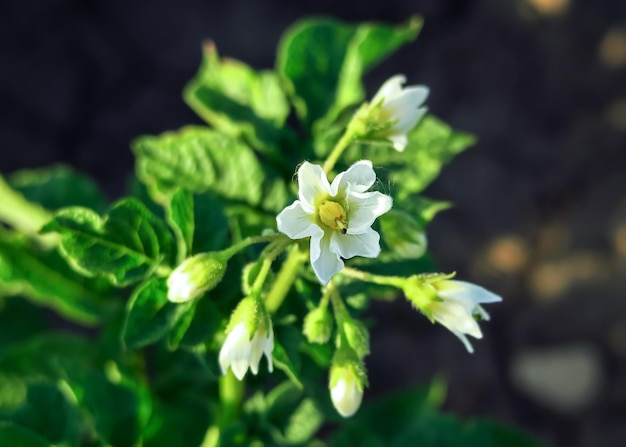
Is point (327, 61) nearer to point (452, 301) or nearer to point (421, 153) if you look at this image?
point (421, 153)

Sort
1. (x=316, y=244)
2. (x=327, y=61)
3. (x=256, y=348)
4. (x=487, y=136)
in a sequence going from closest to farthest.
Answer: (x=316, y=244) < (x=256, y=348) < (x=327, y=61) < (x=487, y=136)

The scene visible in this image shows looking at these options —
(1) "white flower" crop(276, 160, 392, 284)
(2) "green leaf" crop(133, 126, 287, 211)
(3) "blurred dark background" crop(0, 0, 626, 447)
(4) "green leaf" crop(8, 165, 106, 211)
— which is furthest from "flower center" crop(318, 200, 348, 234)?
(3) "blurred dark background" crop(0, 0, 626, 447)

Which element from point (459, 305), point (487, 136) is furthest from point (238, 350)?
point (487, 136)

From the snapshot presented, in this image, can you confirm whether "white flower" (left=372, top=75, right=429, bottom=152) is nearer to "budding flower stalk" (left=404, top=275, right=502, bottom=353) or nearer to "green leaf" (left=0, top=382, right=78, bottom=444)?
"budding flower stalk" (left=404, top=275, right=502, bottom=353)

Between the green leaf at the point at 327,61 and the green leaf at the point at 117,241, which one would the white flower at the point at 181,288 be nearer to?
the green leaf at the point at 117,241

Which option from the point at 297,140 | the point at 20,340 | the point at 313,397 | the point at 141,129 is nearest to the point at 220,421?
the point at 313,397

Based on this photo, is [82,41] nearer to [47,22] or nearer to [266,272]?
[47,22]
